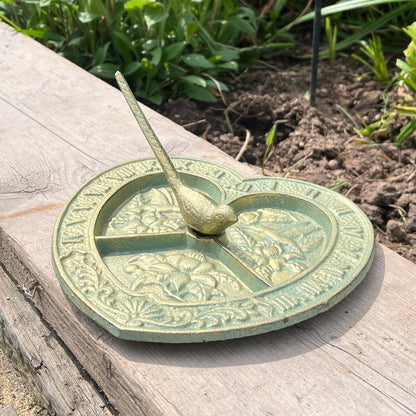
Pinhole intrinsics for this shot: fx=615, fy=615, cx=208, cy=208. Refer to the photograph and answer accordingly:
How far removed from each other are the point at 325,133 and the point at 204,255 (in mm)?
1290

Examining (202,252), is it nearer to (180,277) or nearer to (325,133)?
(180,277)

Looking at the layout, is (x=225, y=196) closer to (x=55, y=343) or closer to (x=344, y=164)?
(x=55, y=343)

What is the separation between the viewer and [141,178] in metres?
1.54

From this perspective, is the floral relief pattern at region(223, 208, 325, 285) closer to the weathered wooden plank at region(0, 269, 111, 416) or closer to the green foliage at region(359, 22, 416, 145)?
the weathered wooden plank at region(0, 269, 111, 416)

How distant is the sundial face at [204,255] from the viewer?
112 cm

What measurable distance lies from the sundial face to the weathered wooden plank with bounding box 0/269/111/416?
0.20 meters

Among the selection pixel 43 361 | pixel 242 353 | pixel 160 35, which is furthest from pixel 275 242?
pixel 160 35

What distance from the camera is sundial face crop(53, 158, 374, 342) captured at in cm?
112

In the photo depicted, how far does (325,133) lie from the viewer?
2447mm

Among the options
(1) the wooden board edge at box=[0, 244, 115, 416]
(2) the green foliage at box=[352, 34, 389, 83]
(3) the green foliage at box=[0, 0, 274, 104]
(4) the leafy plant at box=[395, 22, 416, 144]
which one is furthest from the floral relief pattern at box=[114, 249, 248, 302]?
(2) the green foliage at box=[352, 34, 389, 83]

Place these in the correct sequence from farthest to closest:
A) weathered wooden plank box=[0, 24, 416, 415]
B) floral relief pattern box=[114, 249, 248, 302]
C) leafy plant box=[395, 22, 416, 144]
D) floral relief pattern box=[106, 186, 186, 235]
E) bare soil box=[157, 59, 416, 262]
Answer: leafy plant box=[395, 22, 416, 144] < bare soil box=[157, 59, 416, 262] < floral relief pattern box=[106, 186, 186, 235] < floral relief pattern box=[114, 249, 248, 302] < weathered wooden plank box=[0, 24, 416, 415]

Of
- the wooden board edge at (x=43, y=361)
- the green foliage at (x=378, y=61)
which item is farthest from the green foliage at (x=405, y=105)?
the wooden board edge at (x=43, y=361)

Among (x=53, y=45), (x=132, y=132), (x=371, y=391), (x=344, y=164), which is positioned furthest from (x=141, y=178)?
(x=53, y=45)

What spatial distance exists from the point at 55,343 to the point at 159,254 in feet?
1.01
